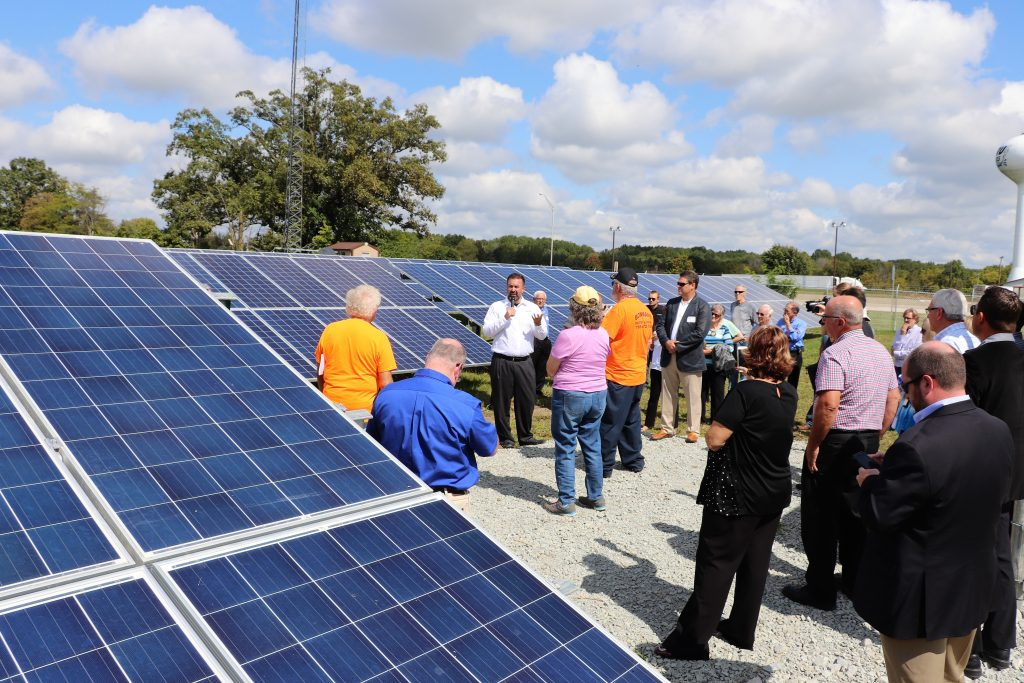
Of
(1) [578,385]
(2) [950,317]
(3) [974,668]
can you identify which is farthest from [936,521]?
(1) [578,385]

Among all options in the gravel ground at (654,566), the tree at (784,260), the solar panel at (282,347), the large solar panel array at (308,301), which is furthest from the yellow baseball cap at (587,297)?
the tree at (784,260)

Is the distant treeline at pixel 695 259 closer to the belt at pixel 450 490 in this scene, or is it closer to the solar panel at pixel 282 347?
the solar panel at pixel 282 347

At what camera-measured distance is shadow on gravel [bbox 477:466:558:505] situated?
23.3 feet

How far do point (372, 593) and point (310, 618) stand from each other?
0.26m

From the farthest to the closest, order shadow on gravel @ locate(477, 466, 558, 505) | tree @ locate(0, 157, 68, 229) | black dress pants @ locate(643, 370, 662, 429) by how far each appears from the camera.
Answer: tree @ locate(0, 157, 68, 229), black dress pants @ locate(643, 370, 662, 429), shadow on gravel @ locate(477, 466, 558, 505)

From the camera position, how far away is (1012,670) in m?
4.28

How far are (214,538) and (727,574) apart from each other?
299cm

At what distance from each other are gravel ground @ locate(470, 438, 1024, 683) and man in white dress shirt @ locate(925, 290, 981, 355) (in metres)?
2.14

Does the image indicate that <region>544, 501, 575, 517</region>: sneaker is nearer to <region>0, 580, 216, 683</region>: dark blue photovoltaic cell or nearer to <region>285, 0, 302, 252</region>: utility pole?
<region>0, 580, 216, 683</region>: dark blue photovoltaic cell

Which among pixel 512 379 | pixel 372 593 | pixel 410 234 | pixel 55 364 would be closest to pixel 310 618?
pixel 372 593

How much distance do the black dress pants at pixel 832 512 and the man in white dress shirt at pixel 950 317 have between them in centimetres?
102

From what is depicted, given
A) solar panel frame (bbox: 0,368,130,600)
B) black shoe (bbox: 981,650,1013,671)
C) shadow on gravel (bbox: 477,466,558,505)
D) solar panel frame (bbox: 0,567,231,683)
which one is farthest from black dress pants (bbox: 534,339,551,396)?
solar panel frame (bbox: 0,567,231,683)

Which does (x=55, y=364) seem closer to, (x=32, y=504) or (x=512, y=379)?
(x=32, y=504)

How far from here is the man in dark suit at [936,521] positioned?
9.08 ft
